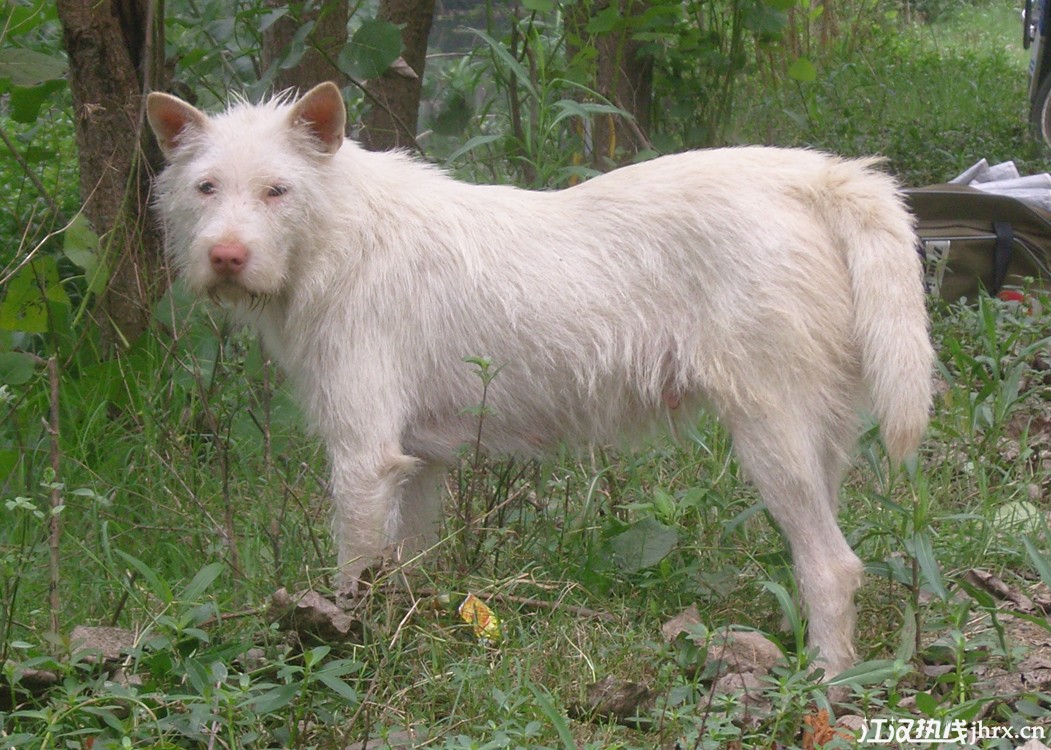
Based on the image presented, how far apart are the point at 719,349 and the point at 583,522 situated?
927 mm

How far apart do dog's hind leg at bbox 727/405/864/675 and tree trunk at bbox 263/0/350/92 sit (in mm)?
2954

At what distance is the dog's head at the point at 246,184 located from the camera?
3.62 meters

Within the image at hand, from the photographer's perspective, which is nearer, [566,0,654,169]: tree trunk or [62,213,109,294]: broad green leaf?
[62,213,109,294]: broad green leaf

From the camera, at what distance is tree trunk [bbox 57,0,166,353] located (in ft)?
16.6

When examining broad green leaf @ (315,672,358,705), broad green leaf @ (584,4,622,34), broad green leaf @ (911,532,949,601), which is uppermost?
broad green leaf @ (584,4,622,34)

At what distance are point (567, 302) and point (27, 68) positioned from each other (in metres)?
2.47

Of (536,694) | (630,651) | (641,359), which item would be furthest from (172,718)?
(641,359)

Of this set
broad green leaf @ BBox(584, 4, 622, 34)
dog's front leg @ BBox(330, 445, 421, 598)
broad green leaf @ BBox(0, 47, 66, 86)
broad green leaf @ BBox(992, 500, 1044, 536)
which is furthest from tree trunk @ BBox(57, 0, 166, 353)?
broad green leaf @ BBox(992, 500, 1044, 536)

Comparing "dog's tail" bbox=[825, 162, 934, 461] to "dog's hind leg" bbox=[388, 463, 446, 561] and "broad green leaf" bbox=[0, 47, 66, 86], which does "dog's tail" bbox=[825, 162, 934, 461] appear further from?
"broad green leaf" bbox=[0, 47, 66, 86]

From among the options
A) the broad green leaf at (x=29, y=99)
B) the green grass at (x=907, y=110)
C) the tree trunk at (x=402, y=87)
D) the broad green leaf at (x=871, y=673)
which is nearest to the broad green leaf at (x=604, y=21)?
the tree trunk at (x=402, y=87)

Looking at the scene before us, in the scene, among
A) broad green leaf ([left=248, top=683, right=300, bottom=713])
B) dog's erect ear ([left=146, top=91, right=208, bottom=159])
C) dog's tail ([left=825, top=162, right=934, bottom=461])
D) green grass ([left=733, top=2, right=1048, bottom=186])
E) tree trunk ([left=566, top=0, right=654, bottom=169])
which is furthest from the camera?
green grass ([left=733, top=2, right=1048, bottom=186])

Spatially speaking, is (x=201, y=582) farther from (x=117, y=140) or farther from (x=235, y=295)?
(x=117, y=140)

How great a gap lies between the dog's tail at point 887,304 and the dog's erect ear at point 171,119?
2000 mm

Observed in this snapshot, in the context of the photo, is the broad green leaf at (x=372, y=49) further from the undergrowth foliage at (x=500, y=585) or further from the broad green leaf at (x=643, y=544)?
the broad green leaf at (x=643, y=544)
